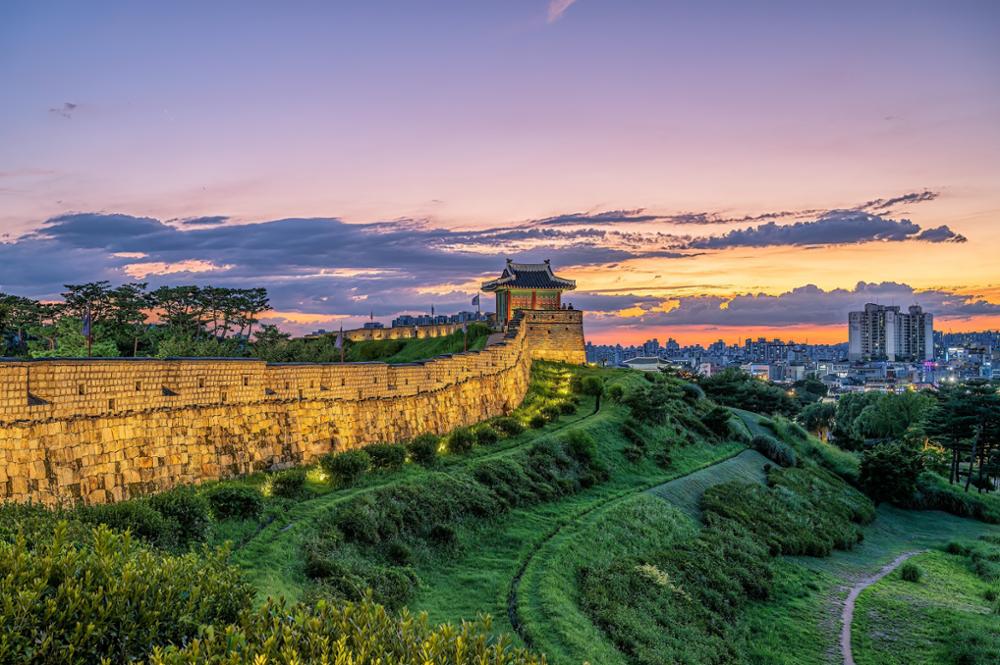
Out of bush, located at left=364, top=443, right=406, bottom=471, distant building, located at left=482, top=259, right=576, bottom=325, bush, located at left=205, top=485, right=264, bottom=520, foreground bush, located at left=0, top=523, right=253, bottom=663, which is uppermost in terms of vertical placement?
distant building, located at left=482, top=259, right=576, bottom=325

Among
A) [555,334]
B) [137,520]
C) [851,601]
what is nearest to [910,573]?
[851,601]

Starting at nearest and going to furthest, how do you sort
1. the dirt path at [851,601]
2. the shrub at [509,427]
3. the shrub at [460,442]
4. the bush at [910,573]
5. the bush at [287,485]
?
the bush at [287,485], the dirt path at [851,601], the bush at [910,573], the shrub at [460,442], the shrub at [509,427]

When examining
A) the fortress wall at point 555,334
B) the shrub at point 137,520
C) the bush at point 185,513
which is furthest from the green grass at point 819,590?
the fortress wall at point 555,334

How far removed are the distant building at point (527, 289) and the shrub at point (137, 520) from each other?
54532mm

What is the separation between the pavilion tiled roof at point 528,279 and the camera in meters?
70.1

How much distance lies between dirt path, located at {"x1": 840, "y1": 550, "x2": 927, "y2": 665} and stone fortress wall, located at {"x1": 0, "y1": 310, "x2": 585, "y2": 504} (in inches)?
698

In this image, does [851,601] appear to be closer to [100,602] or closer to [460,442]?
[460,442]

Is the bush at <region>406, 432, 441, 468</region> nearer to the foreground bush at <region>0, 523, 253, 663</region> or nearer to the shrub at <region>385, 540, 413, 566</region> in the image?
the shrub at <region>385, 540, 413, 566</region>

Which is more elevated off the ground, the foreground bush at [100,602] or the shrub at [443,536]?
the foreground bush at [100,602]

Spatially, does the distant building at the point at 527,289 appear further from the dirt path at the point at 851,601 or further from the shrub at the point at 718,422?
the dirt path at the point at 851,601

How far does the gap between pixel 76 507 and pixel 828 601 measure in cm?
2503

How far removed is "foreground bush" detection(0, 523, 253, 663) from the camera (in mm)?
7348

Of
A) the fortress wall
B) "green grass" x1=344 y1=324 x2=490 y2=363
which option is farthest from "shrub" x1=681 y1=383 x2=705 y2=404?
"green grass" x1=344 y1=324 x2=490 y2=363

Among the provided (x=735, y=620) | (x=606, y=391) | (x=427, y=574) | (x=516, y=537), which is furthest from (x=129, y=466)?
(x=606, y=391)
